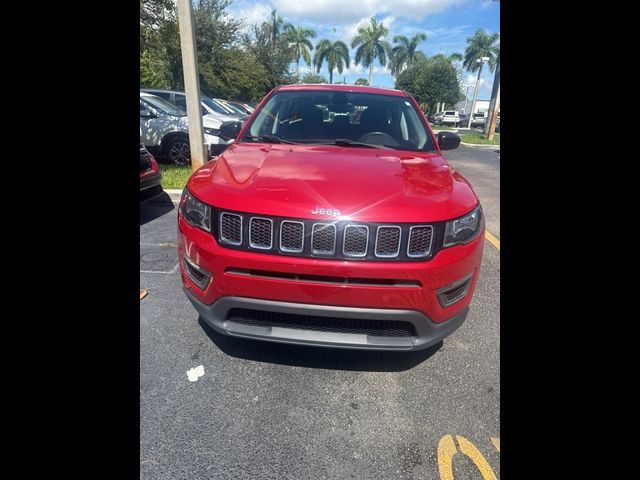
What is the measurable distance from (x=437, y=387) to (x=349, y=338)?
0.72m

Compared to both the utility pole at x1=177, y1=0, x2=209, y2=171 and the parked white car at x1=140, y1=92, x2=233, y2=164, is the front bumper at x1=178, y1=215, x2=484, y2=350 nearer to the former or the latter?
the utility pole at x1=177, y1=0, x2=209, y2=171

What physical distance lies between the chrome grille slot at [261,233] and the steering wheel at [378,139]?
1.37m

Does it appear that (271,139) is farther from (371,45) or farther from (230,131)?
(371,45)

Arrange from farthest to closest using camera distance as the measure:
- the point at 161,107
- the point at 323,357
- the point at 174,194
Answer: the point at 161,107 → the point at 174,194 → the point at 323,357

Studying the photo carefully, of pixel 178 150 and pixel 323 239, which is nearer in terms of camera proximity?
pixel 323 239

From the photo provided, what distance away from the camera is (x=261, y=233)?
1561 millimetres

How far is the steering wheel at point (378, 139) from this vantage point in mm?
2580

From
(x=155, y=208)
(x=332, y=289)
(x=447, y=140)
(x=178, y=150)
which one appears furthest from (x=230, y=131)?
(x=178, y=150)

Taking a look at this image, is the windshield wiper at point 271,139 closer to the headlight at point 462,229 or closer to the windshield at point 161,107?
the headlight at point 462,229

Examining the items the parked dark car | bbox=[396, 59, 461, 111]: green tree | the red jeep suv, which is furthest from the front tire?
bbox=[396, 59, 461, 111]: green tree

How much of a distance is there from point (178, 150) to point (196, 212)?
635cm
